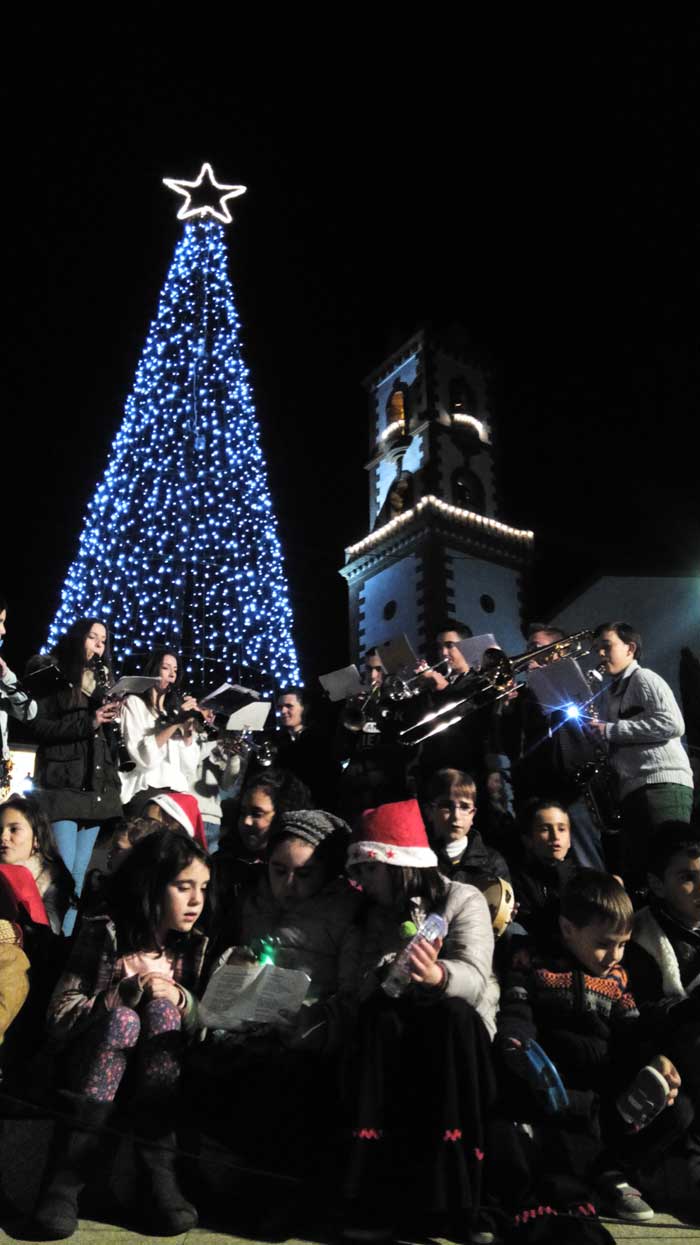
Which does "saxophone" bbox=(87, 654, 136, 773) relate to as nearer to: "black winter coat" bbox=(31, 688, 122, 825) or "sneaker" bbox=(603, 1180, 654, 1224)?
"black winter coat" bbox=(31, 688, 122, 825)

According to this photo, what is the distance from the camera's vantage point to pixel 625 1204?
286cm

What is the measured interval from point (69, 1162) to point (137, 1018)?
0.44m

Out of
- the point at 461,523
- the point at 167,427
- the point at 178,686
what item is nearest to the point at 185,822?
the point at 178,686

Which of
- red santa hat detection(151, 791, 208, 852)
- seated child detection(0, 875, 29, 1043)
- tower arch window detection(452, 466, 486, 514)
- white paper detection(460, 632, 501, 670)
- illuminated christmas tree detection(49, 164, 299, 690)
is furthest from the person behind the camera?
tower arch window detection(452, 466, 486, 514)

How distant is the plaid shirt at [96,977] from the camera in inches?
120

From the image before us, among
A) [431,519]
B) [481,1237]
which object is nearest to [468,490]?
[431,519]

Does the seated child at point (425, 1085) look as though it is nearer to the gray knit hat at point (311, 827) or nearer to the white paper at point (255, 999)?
the white paper at point (255, 999)

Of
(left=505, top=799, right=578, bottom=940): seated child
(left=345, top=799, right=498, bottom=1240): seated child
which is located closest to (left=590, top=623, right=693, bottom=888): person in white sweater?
(left=505, top=799, right=578, bottom=940): seated child

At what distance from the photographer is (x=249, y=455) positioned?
13.1 meters

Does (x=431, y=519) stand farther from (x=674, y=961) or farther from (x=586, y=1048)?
(x=586, y=1048)

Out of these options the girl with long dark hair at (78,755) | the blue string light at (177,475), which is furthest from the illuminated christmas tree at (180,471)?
the girl with long dark hair at (78,755)

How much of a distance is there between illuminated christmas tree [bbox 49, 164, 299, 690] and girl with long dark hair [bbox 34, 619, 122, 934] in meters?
6.68

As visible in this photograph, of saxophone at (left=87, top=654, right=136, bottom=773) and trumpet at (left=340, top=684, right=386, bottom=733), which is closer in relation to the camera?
saxophone at (left=87, top=654, right=136, bottom=773)

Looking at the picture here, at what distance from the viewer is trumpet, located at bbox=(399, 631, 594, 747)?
6086 mm
